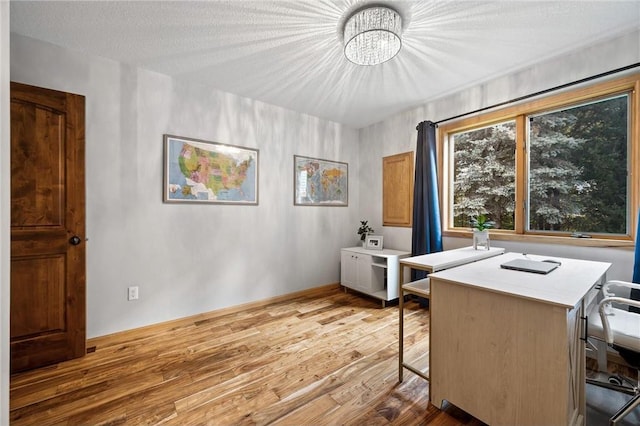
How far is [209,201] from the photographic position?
111 inches

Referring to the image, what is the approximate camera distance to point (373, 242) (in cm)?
363

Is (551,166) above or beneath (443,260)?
above

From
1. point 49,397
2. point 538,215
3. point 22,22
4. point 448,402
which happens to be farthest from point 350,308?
point 22,22

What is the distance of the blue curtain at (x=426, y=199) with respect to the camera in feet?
10.0

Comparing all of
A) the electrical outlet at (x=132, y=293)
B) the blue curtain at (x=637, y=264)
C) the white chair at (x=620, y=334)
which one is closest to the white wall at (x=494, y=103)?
the blue curtain at (x=637, y=264)

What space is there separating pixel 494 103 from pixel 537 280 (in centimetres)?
207

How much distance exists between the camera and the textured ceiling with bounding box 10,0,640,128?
1.73m

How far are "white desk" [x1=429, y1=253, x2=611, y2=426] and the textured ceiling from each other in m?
1.74

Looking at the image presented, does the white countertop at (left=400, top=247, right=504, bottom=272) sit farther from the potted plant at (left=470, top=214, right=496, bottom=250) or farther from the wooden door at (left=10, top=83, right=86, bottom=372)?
the wooden door at (left=10, top=83, right=86, bottom=372)

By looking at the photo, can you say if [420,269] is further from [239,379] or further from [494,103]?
[494,103]

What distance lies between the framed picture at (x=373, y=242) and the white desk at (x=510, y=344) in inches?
78.3

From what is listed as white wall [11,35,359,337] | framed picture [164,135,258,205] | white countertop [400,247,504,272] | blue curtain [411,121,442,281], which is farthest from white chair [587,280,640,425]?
framed picture [164,135,258,205]

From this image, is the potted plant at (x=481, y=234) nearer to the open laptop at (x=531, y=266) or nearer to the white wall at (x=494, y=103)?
the white wall at (x=494, y=103)

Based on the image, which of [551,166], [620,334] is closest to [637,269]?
[620,334]
